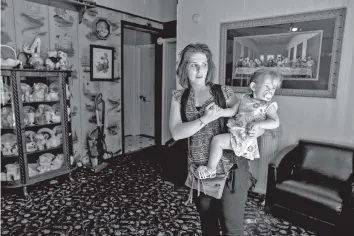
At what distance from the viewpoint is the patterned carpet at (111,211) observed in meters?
2.32

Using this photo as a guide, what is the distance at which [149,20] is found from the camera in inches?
188

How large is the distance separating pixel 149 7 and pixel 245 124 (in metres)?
4.11

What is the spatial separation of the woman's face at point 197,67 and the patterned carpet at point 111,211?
1.66 m

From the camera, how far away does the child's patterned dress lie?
4.00 ft

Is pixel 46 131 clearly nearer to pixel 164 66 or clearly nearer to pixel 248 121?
pixel 164 66

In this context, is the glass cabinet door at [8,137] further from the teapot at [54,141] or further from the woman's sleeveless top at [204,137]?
the woman's sleeveless top at [204,137]

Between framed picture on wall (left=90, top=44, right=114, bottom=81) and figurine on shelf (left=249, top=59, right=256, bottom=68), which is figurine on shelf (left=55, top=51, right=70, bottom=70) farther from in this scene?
figurine on shelf (left=249, top=59, right=256, bottom=68)

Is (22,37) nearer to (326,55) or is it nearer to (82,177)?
(82,177)

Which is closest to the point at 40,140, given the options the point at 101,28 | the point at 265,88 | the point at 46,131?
the point at 46,131

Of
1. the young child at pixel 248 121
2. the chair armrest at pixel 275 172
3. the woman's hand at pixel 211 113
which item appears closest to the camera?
the woman's hand at pixel 211 113

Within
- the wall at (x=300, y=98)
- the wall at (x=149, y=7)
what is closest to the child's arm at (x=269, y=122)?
the wall at (x=300, y=98)

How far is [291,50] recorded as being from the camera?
2795 millimetres

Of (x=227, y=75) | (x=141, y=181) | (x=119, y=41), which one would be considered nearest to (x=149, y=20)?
(x=119, y=41)

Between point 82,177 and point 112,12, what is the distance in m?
2.65
